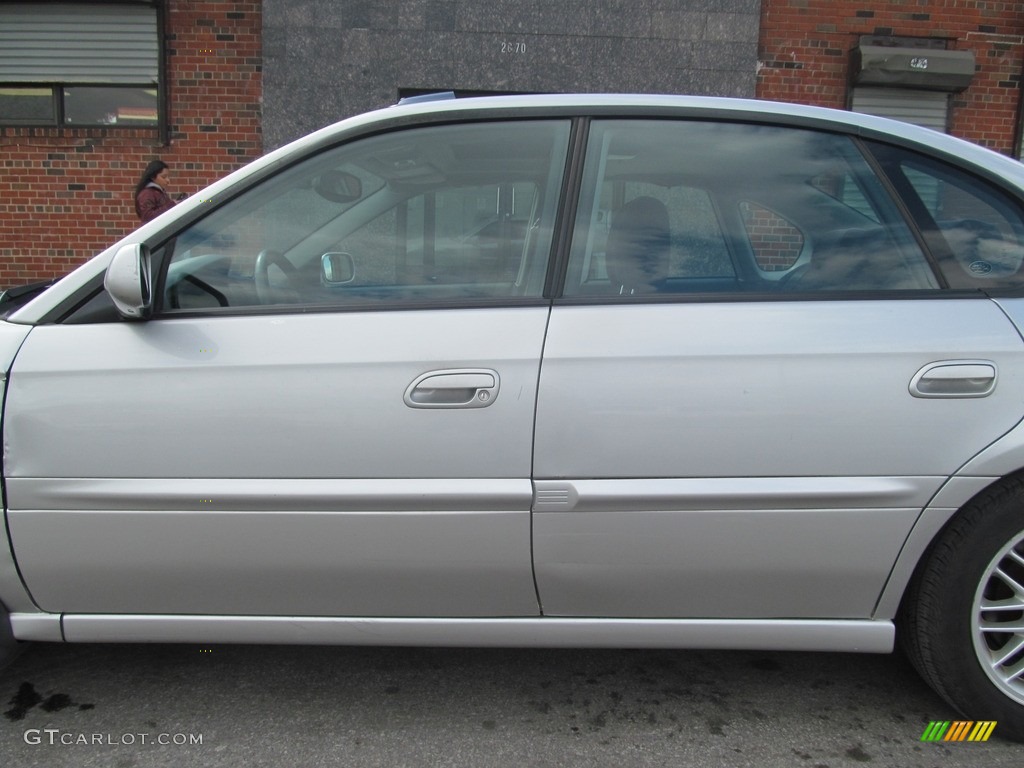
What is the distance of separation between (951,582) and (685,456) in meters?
0.79

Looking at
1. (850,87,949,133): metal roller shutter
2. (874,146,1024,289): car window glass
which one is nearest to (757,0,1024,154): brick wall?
(850,87,949,133): metal roller shutter

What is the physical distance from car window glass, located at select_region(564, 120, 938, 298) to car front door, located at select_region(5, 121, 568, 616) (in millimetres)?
162

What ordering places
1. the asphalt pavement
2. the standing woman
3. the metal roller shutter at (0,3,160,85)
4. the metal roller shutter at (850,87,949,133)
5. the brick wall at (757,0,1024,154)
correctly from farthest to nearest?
the metal roller shutter at (850,87,949,133), the brick wall at (757,0,1024,154), the metal roller shutter at (0,3,160,85), the standing woman, the asphalt pavement

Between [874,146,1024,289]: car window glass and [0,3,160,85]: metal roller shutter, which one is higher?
[0,3,160,85]: metal roller shutter

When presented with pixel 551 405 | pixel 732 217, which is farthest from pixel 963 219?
pixel 551 405

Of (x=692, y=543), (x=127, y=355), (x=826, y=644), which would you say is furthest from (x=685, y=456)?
(x=127, y=355)

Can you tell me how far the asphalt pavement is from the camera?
2168 mm

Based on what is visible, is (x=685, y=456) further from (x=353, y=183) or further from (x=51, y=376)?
(x=51, y=376)

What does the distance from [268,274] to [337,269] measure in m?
0.19

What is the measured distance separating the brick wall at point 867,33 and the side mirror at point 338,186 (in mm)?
6685

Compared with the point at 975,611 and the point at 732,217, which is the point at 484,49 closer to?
the point at 732,217

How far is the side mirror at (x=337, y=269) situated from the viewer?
7.42 feet

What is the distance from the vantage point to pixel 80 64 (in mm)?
7543

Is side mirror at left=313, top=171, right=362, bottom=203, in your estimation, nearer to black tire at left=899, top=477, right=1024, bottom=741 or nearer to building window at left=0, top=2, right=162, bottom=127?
black tire at left=899, top=477, right=1024, bottom=741
